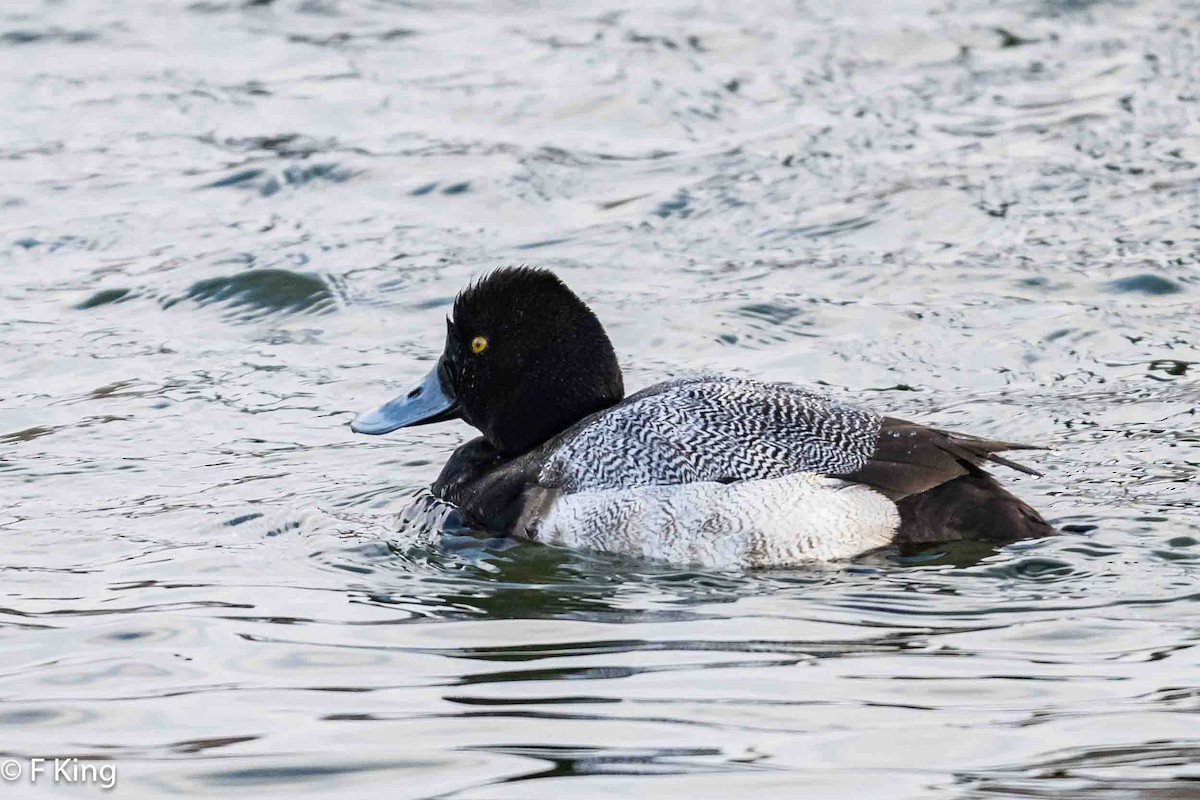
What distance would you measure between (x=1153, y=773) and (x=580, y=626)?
2102 millimetres

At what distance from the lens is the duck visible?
23.7 feet

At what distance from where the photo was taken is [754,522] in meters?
7.24

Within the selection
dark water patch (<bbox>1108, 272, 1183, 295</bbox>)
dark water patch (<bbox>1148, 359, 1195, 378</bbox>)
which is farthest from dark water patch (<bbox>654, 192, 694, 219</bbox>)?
dark water patch (<bbox>1148, 359, 1195, 378</bbox>)

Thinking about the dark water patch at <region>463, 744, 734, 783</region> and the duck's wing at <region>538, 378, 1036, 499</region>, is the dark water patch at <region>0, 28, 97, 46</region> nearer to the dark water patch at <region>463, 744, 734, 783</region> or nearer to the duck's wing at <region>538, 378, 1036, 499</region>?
the duck's wing at <region>538, 378, 1036, 499</region>

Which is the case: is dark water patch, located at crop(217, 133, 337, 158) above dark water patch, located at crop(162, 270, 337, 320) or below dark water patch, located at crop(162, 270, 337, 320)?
above

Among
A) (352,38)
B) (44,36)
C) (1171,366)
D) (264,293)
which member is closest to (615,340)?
(264,293)

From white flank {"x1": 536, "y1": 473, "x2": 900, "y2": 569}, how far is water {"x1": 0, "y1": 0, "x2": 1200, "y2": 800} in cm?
15

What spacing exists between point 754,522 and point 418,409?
190 centimetres

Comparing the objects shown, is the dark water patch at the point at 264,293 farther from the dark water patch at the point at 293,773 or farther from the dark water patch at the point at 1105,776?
the dark water patch at the point at 1105,776

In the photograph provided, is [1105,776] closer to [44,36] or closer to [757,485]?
[757,485]

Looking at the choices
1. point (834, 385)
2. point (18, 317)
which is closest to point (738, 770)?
point (834, 385)

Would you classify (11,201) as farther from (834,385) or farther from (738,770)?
(738,770)

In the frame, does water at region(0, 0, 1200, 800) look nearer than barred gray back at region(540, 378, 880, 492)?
Yes

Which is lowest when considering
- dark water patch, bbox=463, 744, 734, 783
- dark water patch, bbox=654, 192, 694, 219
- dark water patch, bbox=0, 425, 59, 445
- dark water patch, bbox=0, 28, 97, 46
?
dark water patch, bbox=0, 425, 59, 445
